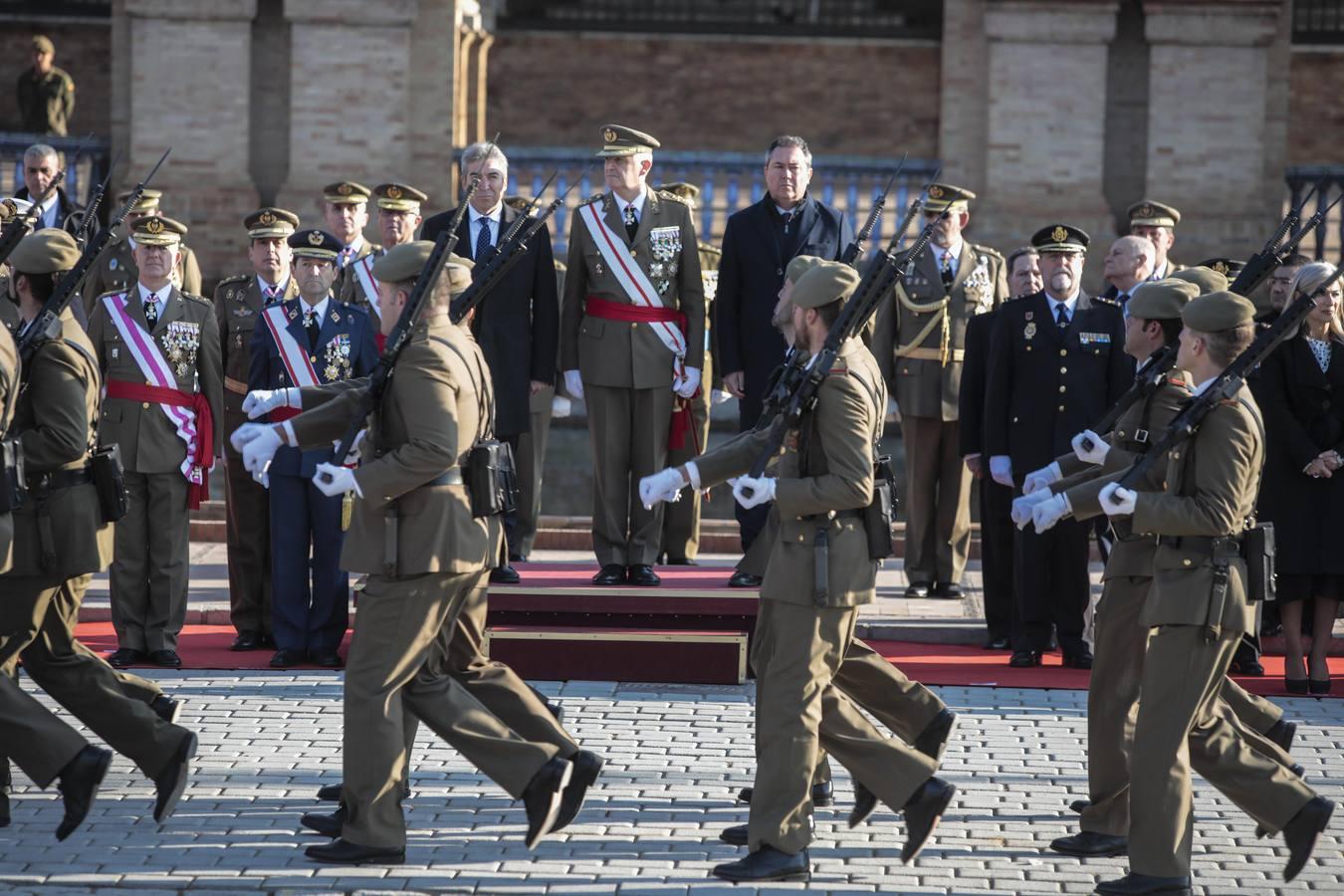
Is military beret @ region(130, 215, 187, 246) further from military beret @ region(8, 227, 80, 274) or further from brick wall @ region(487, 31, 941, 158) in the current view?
brick wall @ region(487, 31, 941, 158)

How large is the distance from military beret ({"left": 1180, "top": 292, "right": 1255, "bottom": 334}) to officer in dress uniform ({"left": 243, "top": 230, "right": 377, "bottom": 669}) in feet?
14.7

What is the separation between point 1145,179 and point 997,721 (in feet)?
34.4

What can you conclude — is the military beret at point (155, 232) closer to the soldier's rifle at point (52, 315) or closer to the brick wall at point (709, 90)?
the soldier's rifle at point (52, 315)

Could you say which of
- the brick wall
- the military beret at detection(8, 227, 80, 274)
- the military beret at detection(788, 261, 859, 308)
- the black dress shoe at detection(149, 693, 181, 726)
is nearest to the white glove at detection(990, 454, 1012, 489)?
the military beret at detection(788, 261, 859, 308)

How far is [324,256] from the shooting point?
10.0 metres

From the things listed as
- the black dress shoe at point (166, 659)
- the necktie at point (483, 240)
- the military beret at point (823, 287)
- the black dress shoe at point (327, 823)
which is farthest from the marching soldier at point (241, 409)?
the military beret at point (823, 287)

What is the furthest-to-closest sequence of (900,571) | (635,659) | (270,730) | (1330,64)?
(1330,64), (900,571), (635,659), (270,730)

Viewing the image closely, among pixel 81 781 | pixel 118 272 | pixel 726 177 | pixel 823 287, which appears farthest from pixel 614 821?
pixel 726 177

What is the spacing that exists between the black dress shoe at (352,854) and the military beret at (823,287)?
217cm

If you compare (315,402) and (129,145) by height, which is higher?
(129,145)

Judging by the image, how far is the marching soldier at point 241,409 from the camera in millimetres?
10328

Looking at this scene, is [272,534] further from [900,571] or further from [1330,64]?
[1330,64]

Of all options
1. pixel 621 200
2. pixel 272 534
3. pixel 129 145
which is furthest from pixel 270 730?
pixel 129 145

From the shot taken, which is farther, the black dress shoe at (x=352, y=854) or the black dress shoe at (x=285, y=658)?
the black dress shoe at (x=285, y=658)
